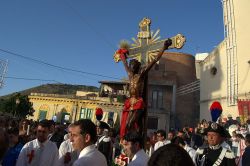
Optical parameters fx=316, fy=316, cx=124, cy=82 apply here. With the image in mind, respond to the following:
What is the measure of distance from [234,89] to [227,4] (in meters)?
7.78

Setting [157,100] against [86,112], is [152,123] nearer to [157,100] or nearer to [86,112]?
[157,100]

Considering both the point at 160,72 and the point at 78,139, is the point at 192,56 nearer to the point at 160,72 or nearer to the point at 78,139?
the point at 160,72

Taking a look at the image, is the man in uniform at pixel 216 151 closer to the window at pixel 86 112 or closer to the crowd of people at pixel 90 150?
the crowd of people at pixel 90 150

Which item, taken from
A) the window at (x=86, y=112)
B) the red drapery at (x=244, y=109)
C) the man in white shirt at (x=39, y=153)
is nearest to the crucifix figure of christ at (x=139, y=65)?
the man in white shirt at (x=39, y=153)

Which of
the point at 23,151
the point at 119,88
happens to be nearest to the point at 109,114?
the point at 119,88

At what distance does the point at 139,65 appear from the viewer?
369 inches

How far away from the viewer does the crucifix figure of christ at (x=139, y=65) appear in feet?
28.8

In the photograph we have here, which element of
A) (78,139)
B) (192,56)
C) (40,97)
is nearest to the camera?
(78,139)

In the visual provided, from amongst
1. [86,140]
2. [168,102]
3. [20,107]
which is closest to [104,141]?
[86,140]

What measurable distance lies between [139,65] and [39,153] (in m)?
4.81

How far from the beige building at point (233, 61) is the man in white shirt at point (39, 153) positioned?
2065 cm

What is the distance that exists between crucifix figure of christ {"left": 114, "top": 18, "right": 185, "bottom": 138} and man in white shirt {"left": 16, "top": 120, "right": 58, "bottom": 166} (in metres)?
3.13

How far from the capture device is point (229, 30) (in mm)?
27875

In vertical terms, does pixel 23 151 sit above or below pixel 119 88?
below
